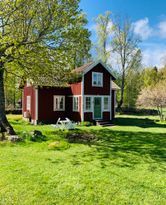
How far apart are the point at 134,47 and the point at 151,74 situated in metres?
19.6

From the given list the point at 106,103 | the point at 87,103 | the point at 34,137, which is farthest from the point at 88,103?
the point at 34,137

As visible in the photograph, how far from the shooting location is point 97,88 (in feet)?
69.9

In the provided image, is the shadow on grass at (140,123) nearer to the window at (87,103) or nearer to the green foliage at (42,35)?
the window at (87,103)

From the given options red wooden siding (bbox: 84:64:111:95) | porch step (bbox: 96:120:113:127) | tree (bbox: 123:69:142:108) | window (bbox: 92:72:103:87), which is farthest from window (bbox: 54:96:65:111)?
tree (bbox: 123:69:142:108)

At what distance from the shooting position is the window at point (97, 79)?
21047 mm

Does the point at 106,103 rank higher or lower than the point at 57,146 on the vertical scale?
higher

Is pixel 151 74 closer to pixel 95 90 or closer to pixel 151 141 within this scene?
pixel 95 90

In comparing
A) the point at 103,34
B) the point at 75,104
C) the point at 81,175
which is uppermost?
the point at 103,34

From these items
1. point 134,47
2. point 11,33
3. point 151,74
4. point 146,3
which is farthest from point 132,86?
point 11,33

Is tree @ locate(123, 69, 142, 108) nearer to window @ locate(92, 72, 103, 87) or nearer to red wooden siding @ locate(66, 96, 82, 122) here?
window @ locate(92, 72, 103, 87)

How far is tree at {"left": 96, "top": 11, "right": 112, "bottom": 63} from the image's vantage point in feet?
→ 115

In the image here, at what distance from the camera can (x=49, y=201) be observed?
198 inches

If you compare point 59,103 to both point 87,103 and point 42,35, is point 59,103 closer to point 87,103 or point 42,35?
point 87,103

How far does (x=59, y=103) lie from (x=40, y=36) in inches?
412
